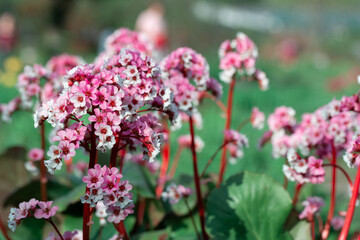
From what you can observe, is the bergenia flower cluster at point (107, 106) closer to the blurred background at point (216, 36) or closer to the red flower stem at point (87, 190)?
the red flower stem at point (87, 190)

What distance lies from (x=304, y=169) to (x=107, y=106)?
1.83 feet

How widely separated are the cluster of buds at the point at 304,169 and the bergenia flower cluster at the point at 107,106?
0.39 meters

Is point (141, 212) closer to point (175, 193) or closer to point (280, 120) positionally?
point (175, 193)

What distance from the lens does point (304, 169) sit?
1.26 meters

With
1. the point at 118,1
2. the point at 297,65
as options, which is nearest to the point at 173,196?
the point at 297,65

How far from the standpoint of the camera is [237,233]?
139 centimetres

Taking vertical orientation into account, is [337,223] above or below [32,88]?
below

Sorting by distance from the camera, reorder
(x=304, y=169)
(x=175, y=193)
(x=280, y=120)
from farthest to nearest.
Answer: (x=280, y=120) → (x=175, y=193) → (x=304, y=169)

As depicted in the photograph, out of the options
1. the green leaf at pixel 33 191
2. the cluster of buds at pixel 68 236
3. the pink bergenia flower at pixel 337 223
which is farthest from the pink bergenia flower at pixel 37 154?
the pink bergenia flower at pixel 337 223

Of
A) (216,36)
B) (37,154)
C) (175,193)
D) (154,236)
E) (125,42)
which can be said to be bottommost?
(154,236)

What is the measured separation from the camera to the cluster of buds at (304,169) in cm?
126

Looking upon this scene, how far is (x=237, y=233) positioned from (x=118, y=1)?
15.9m

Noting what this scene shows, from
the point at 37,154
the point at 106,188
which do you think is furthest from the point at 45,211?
the point at 37,154

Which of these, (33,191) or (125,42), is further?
(125,42)
